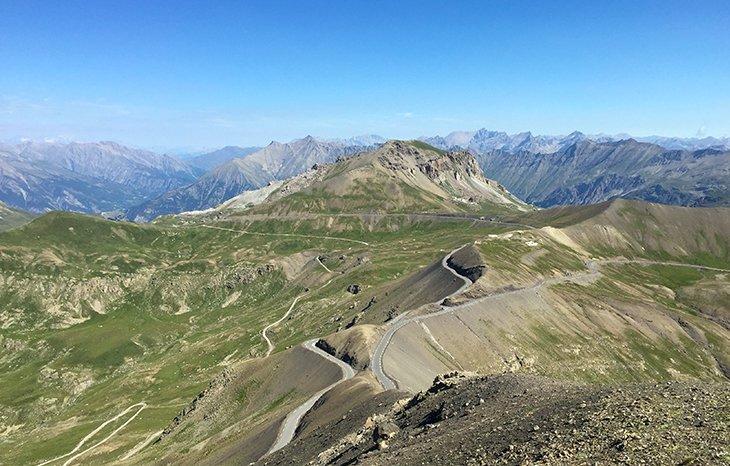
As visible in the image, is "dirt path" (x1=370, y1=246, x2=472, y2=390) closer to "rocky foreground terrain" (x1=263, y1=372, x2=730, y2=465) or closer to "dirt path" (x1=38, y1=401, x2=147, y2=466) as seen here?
"rocky foreground terrain" (x1=263, y1=372, x2=730, y2=465)

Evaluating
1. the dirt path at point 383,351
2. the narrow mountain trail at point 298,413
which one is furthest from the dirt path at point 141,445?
the dirt path at point 383,351

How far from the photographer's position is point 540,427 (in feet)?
145

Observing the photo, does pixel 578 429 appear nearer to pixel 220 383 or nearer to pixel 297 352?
pixel 297 352

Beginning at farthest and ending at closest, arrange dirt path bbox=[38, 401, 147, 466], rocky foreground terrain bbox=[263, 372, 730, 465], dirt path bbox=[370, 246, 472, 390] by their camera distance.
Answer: dirt path bbox=[38, 401, 147, 466]
dirt path bbox=[370, 246, 472, 390]
rocky foreground terrain bbox=[263, 372, 730, 465]

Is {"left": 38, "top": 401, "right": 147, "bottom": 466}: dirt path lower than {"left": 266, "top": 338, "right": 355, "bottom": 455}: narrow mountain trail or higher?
lower

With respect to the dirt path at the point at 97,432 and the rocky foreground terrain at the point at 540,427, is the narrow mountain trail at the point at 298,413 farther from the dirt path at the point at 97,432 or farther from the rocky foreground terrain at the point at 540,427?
the dirt path at the point at 97,432

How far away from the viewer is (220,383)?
136125 mm

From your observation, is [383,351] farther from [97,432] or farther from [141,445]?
[97,432]

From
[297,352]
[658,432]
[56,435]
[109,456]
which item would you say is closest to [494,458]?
[658,432]

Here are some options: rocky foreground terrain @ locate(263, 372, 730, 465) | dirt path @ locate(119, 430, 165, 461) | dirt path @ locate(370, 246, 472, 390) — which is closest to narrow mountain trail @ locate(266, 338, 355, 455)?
dirt path @ locate(370, 246, 472, 390)

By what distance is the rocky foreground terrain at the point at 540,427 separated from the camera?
36000 millimetres

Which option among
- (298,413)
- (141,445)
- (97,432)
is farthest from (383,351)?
(97,432)

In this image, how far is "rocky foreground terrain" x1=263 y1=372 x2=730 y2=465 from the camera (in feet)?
118

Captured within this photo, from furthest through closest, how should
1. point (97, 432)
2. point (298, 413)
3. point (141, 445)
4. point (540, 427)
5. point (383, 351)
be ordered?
point (97, 432) → point (141, 445) → point (383, 351) → point (298, 413) → point (540, 427)
